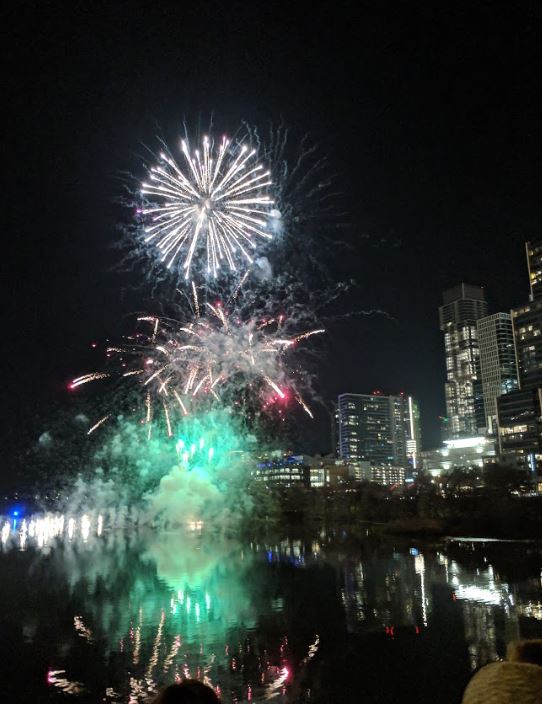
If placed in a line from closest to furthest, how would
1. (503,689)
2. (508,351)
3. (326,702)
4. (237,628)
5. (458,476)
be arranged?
1. (503,689)
2. (326,702)
3. (237,628)
4. (458,476)
5. (508,351)

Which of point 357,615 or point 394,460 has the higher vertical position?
point 394,460

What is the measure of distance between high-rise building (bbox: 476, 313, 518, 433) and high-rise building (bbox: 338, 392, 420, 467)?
2675cm

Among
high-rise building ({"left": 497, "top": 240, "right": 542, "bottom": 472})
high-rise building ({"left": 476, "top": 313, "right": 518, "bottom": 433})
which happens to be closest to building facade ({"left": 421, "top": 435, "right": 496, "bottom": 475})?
high-rise building ({"left": 497, "top": 240, "right": 542, "bottom": 472})

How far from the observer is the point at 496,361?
166 meters

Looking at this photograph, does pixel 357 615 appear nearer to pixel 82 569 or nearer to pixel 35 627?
pixel 35 627

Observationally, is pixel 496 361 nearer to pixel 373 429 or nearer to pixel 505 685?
pixel 373 429

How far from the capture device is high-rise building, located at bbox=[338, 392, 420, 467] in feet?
546

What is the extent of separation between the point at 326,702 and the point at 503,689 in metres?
10.3

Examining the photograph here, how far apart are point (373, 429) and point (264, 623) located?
15969 centimetres

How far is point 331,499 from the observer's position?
78.2 metres

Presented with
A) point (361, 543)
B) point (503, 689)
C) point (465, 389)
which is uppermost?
point (465, 389)

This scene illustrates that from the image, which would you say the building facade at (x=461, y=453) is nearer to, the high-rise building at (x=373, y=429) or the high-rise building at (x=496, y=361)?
the high-rise building at (x=373, y=429)

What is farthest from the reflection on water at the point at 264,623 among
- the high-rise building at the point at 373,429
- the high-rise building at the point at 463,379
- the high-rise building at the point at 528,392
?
the high-rise building at the point at 463,379

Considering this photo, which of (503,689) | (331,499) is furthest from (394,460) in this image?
(503,689)
